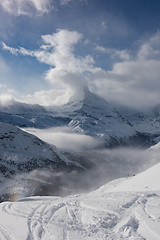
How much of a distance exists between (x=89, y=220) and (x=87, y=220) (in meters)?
0.14

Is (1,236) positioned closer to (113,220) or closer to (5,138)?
(113,220)

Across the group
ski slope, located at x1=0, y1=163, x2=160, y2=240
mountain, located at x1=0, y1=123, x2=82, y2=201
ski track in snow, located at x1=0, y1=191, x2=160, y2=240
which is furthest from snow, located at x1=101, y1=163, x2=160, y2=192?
mountain, located at x1=0, y1=123, x2=82, y2=201

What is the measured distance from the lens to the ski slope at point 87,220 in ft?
33.1

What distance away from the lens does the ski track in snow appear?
1008cm

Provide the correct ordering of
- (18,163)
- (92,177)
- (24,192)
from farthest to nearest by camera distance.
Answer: (92,177)
(18,163)
(24,192)

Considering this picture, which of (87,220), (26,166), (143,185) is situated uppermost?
(26,166)

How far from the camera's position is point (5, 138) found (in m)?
96.9

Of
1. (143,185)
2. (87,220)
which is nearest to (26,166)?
(143,185)

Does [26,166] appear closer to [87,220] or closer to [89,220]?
[87,220]

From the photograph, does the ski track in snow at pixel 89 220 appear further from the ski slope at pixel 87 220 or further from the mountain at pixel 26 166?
the mountain at pixel 26 166

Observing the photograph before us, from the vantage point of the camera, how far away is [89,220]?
11859 mm

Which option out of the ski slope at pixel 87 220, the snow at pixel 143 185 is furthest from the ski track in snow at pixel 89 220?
the snow at pixel 143 185

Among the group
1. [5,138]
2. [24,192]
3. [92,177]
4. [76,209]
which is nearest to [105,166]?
→ [92,177]

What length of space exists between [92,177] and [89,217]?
318 ft
